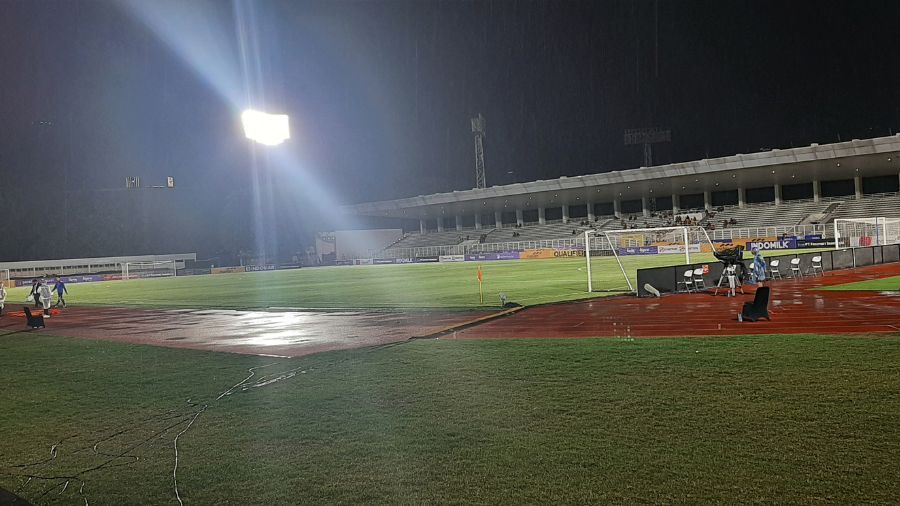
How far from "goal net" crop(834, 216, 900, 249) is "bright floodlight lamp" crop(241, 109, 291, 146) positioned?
48922 millimetres

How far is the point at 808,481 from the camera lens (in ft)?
15.4

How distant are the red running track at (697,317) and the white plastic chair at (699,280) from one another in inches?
35.4

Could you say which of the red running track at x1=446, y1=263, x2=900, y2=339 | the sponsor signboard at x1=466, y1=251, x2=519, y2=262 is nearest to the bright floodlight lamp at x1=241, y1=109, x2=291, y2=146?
the sponsor signboard at x1=466, y1=251, x2=519, y2=262

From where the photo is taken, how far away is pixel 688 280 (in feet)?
71.3

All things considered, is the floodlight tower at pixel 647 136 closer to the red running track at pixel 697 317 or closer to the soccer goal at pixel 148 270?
the soccer goal at pixel 148 270

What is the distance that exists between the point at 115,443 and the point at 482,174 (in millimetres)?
85212

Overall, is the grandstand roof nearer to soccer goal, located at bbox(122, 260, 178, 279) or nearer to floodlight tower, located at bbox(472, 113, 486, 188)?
floodlight tower, located at bbox(472, 113, 486, 188)

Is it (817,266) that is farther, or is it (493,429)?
(817,266)

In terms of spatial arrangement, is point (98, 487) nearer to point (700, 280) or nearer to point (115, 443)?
point (115, 443)

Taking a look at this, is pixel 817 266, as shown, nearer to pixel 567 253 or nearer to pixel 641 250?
pixel 641 250

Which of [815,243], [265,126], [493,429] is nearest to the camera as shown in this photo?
[493,429]

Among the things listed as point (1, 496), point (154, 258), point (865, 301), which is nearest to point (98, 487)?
point (1, 496)

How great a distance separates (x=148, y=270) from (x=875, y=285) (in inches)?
2814

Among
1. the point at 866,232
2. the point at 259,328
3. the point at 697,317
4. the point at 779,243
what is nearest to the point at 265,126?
the point at 779,243
